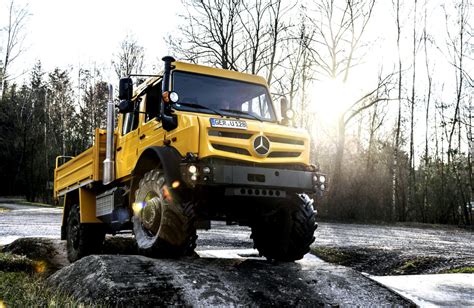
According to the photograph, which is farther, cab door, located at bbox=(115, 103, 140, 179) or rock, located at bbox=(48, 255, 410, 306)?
cab door, located at bbox=(115, 103, 140, 179)

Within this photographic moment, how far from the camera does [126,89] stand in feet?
23.4

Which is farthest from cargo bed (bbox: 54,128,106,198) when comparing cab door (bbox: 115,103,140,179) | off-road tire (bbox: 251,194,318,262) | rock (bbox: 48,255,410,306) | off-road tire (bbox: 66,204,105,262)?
off-road tire (bbox: 251,194,318,262)

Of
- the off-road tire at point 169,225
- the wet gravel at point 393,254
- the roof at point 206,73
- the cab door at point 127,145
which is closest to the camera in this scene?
the off-road tire at point 169,225

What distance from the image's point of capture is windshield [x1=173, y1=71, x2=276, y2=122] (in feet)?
23.3

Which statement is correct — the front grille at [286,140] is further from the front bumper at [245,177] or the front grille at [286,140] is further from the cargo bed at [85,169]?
the cargo bed at [85,169]

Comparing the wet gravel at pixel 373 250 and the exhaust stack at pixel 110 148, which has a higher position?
the exhaust stack at pixel 110 148

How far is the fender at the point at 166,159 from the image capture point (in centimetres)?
625

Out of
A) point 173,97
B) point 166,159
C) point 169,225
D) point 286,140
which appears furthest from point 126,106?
point 286,140

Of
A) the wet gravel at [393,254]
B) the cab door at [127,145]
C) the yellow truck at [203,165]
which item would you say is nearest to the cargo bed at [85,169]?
the yellow truck at [203,165]

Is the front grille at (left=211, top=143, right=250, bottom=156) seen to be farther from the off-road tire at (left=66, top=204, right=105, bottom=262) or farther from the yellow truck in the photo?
the off-road tire at (left=66, top=204, right=105, bottom=262)

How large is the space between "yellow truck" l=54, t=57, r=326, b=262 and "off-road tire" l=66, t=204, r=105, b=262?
3.16 feet

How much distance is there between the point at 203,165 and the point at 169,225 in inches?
32.3

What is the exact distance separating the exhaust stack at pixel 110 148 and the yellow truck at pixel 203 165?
16mm

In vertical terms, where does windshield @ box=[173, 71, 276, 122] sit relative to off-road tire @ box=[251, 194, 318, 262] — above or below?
above
